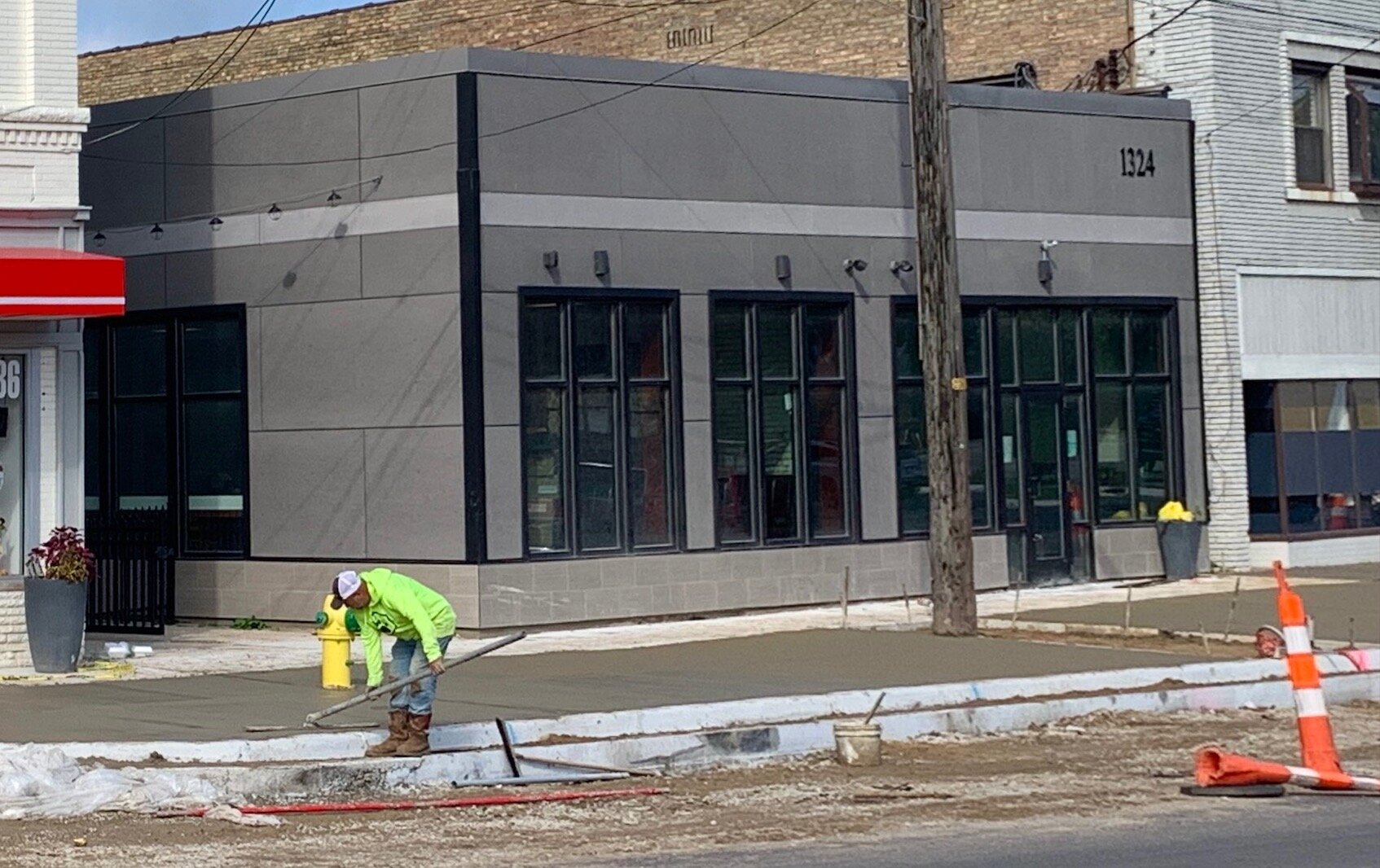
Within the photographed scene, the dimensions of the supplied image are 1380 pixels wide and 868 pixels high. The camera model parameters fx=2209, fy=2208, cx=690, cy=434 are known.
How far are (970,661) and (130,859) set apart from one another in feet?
31.6

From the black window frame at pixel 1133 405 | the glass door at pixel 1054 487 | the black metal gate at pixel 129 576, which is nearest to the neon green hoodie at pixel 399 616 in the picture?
the black metal gate at pixel 129 576

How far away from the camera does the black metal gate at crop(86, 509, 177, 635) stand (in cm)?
2172

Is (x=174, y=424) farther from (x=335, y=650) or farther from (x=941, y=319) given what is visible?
(x=941, y=319)

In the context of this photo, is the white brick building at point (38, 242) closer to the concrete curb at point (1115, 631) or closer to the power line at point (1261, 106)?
the concrete curb at point (1115, 631)

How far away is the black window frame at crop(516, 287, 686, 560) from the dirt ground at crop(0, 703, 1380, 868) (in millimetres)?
7981

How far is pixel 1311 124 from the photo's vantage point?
29.9 meters

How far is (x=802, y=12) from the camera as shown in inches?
1319

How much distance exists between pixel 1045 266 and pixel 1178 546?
13.1ft

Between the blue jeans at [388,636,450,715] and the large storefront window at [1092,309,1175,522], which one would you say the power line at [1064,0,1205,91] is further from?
the blue jeans at [388,636,450,715]

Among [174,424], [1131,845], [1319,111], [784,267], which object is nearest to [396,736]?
[1131,845]

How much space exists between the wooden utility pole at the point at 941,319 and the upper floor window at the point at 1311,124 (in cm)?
1025

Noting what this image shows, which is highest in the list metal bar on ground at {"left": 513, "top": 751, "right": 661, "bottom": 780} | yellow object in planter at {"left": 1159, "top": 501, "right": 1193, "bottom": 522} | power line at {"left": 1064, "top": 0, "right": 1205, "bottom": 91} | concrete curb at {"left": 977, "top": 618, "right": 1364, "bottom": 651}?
power line at {"left": 1064, "top": 0, "right": 1205, "bottom": 91}

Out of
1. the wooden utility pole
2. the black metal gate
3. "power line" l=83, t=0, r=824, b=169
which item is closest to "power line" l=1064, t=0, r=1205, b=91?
"power line" l=83, t=0, r=824, b=169

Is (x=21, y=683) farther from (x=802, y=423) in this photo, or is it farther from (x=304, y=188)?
(x=802, y=423)
